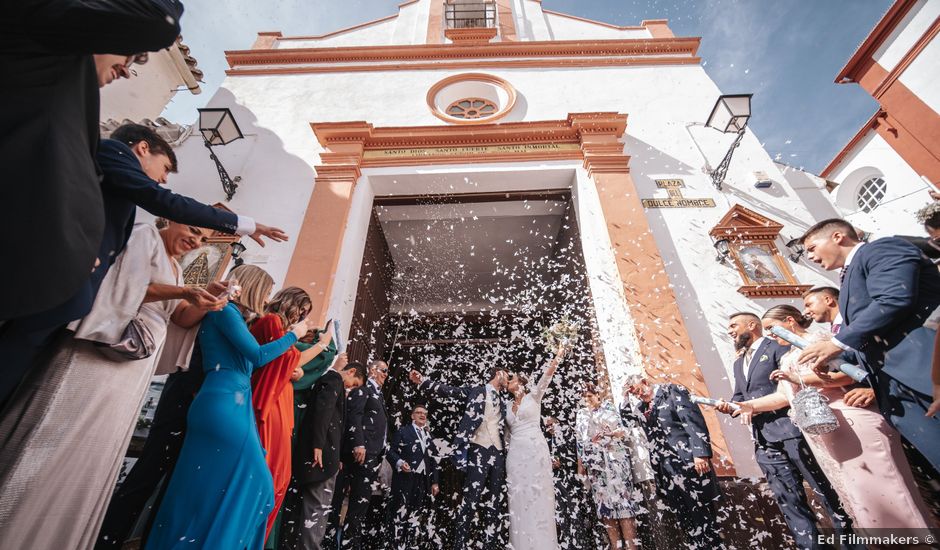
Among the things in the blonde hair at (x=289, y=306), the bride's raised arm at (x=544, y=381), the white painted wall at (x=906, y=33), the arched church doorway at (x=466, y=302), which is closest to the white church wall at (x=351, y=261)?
→ the arched church doorway at (x=466, y=302)

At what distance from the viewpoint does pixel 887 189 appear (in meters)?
9.05

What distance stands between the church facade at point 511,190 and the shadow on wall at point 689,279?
2 centimetres

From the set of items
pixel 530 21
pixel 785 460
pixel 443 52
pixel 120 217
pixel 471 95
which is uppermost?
pixel 530 21

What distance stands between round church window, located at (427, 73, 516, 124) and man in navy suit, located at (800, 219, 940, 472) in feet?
22.9

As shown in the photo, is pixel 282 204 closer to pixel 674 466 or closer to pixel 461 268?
pixel 461 268

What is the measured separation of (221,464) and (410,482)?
8.34 feet

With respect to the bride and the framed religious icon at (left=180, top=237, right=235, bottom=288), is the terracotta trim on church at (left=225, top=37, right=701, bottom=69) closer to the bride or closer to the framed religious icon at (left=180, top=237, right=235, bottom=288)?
the framed religious icon at (left=180, top=237, right=235, bottom=288)

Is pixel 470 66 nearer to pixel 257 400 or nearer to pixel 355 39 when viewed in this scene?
pixel 355 39

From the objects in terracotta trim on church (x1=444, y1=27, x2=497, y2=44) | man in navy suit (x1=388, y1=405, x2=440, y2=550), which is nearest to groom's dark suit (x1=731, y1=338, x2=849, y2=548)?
man in navy suit (x1=388, y1=405, x2=440, y2=550)

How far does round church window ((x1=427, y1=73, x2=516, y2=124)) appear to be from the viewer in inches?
326

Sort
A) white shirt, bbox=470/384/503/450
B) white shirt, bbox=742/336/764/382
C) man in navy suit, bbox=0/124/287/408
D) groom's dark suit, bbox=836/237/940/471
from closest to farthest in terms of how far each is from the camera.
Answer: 1. man in navy suit, bbox=0/124/287/408
2. groom's dark suit, bbox=836/237/940/471
3. white shirt, bbox=742/336/764/382
4. white shirt, bbox=470/384/503/450

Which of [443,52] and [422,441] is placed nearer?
[422,441]

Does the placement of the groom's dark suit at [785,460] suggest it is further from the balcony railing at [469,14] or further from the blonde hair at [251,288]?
the balcony railing at [469,14]

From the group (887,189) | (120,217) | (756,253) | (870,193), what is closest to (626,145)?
(756,253)
